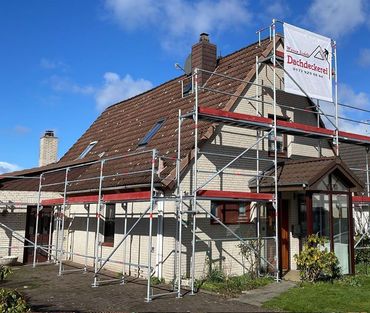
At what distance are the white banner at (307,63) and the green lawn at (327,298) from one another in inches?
242

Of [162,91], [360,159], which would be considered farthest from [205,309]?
[360,159]

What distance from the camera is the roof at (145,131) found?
1374 centimetres

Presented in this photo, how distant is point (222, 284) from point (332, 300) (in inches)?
113

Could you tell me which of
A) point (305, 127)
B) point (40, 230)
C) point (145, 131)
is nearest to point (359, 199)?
point (305, 127)

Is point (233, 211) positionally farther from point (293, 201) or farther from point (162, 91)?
point (162, 91)

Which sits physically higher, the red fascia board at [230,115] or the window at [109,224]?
the red fascia board at [230,115]

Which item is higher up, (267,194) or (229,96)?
(229,96)

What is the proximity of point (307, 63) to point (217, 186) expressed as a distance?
5372 millimetres

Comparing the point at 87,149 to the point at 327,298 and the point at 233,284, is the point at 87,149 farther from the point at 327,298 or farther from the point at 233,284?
the point at 327,298

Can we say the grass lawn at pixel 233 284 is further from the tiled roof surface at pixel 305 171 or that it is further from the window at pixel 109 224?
the window at pixel 109 224

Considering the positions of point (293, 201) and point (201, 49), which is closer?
point (293, 201)

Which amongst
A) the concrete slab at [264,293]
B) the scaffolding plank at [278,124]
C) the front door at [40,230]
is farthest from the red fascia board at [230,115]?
the front door at [40,230]

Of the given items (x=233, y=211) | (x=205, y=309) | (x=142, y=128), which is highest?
(x=142, y=128)

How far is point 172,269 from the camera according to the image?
12180 millimetres
